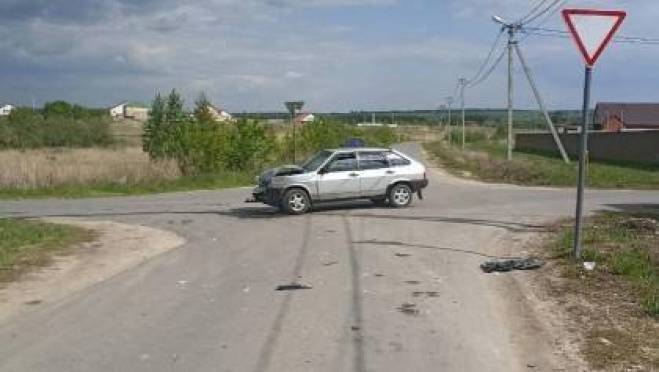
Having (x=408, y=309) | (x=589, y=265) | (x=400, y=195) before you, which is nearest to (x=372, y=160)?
(x=400, y=195)

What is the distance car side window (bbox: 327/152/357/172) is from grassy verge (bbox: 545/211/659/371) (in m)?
7.17

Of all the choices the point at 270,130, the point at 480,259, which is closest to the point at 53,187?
the point at 270,130

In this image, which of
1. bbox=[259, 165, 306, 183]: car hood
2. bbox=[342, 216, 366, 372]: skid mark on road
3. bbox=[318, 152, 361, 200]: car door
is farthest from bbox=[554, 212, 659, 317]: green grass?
bbox=[259, 165, 306, 183]: car hood

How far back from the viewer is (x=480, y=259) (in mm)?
12555

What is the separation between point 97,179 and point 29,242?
20267 mm

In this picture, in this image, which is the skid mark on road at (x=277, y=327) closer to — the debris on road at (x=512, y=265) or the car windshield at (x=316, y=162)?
the debris on road at (x=512, y=265)

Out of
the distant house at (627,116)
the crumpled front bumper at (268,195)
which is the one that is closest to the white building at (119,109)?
the distant house at (627,116)

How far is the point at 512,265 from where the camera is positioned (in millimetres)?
11555

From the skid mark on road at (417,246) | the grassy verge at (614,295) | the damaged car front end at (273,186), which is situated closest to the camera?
the grassy verge at (614,295)

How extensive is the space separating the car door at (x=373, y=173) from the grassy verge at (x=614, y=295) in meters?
6.89

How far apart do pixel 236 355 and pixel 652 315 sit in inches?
162

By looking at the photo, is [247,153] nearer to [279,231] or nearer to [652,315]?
[279,231]

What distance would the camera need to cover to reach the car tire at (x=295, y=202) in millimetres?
20297

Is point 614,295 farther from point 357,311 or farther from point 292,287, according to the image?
point 292,287
